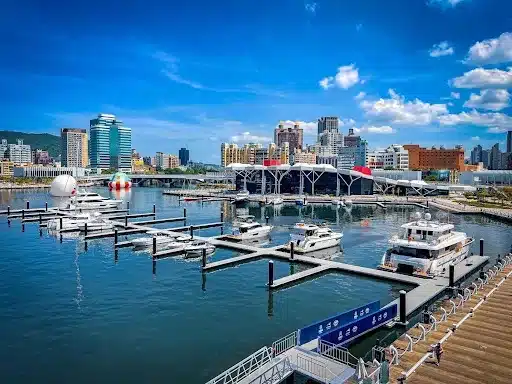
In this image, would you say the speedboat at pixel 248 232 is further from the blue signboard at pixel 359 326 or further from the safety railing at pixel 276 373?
the safety railing at pixel 276 373

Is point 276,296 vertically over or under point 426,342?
under

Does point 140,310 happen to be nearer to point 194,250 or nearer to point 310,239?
point 194,250

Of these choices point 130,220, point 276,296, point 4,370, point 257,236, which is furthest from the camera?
point 130,220

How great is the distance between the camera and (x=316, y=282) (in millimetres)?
39750

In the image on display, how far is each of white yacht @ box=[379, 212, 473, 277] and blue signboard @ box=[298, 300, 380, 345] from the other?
14239 millimetres

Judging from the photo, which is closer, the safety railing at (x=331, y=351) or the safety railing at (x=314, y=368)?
the safety railing at (x=314, y=368)

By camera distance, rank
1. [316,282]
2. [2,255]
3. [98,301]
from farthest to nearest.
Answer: [2,255]
[316,282]
[98,301]

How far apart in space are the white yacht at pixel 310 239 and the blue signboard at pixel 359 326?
2294cm

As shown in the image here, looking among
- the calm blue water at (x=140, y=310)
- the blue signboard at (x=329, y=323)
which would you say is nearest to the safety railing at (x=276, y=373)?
the blue signboard at (x=329, y=323)

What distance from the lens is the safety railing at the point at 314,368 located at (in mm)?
18703

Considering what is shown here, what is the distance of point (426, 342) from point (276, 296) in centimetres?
1714

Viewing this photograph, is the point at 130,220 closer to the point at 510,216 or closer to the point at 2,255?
the point at 2,255

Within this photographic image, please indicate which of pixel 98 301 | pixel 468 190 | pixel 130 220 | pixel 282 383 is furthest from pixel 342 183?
pixel 282 383

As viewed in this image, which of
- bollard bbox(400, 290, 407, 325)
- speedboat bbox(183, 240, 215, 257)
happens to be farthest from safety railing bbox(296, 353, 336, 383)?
speedboat bbox(183, 240, 215, 257)
